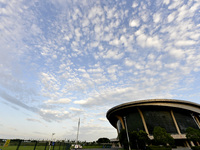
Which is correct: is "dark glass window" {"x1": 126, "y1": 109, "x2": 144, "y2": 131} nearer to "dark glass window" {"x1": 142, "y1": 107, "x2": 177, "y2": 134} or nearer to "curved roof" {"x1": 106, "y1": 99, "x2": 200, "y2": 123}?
"dark glass window" {"x1": 142, "y1": 107, "x2": 177, "y2": 134}

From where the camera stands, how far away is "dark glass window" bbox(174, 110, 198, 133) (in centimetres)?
3868

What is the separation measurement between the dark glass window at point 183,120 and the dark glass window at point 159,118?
245 cm

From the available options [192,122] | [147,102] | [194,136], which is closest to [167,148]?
[194,136]

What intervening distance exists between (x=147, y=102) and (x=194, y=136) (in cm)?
1649

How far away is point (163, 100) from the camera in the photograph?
39.3 m

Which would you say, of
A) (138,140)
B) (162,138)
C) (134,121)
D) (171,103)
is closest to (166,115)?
(171,103)

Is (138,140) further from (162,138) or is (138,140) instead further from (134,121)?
(134,121)

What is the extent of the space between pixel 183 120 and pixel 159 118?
8.86m

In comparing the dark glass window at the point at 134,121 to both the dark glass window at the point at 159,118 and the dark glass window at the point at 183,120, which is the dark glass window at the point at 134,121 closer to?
the dark glass window at the point at 159,118

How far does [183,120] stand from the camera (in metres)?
40.3

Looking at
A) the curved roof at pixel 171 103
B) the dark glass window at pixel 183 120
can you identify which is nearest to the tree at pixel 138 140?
the curved roof at pixel 171 103

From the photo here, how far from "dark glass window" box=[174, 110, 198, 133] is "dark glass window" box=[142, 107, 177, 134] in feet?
8.03

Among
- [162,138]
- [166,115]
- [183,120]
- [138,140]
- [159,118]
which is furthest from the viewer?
[166,115]

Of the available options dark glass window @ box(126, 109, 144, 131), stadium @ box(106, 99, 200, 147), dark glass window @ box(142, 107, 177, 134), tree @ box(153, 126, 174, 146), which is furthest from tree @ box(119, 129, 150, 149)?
dark glass window @ box(126, 109, 144, 131)
